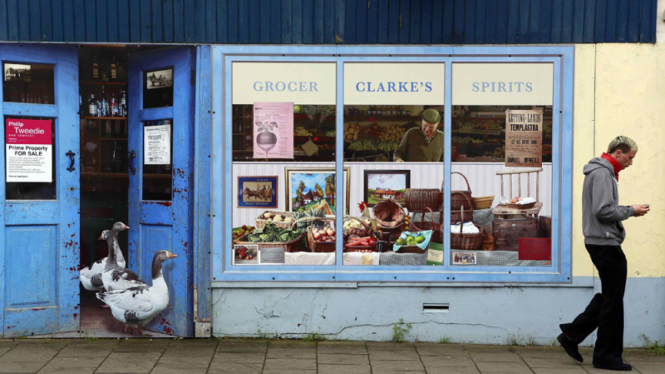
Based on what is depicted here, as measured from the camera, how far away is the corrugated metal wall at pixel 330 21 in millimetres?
6137

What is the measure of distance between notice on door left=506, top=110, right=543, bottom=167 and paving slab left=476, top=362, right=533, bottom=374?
194 cm

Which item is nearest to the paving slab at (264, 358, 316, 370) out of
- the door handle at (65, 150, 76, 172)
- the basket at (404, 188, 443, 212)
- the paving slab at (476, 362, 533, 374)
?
the paving slab at (476, 362, 533, 374)

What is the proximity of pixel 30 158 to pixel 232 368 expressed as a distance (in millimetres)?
2917

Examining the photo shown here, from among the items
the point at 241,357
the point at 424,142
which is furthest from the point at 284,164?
the point at 241,357

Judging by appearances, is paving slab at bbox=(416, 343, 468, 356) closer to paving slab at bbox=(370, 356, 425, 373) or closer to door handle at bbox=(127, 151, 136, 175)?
paving slab at bbox=(370, 356, 425, 373)

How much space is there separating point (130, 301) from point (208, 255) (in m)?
0.91

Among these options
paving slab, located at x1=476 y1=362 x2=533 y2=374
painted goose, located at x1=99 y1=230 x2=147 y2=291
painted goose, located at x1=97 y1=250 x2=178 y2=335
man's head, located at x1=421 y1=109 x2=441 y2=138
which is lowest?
paving slab, located at x1=476 y1=362 x2=533 y2=374

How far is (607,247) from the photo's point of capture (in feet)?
17.6

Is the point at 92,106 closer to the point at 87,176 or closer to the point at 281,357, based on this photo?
the point at 87,176

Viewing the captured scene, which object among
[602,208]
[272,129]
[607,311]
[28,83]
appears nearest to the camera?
[602,208]

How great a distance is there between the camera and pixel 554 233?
6285mm

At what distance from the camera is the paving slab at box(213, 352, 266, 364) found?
563cm

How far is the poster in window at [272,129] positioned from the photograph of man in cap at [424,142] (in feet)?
3.65

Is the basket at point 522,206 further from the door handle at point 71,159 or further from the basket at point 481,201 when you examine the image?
the door handle at point 71,159
